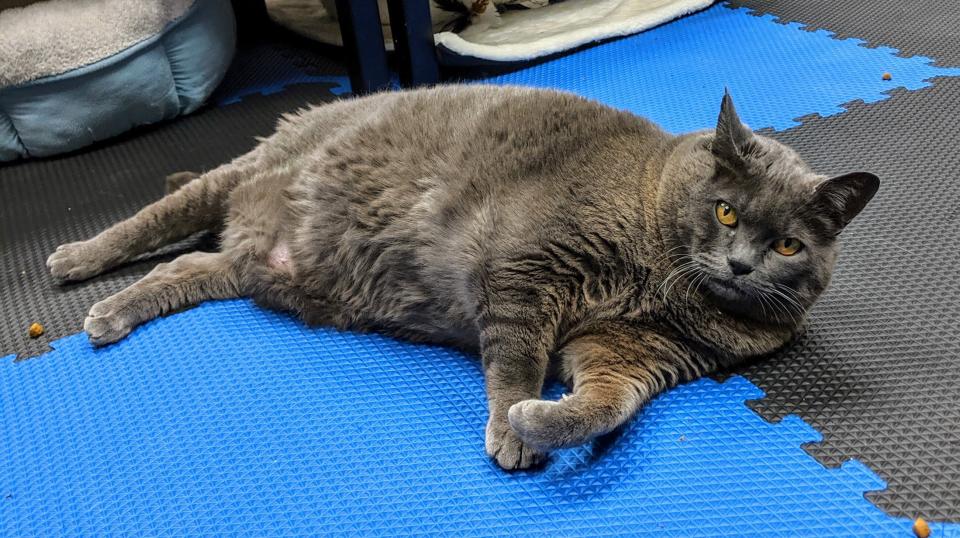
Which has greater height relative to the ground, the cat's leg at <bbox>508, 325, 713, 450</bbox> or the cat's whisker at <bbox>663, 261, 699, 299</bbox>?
the cat's whisker at <bbox>663, 261, 699, 299</bbox>

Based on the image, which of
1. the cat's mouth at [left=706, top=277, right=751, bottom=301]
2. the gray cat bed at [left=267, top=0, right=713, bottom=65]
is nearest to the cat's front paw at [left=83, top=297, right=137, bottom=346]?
the cat's mouth at [left=706, top=277, right=751, bottom=301]

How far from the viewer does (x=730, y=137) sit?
133 centimetres

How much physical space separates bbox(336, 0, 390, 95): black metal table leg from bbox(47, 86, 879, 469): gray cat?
93 cm

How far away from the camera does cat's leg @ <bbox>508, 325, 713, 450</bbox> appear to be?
1.20 meters

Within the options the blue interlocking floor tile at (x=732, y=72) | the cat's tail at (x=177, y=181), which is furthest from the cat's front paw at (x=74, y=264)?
the blue interlocking floor tile at (x=732, y=72)

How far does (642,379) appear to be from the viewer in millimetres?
1350

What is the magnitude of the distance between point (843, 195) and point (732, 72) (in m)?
1.72

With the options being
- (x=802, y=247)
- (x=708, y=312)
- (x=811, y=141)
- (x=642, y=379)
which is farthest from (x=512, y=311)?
(x=811, y=141)

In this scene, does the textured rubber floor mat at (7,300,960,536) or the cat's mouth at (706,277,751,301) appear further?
the cat's mouth at (706,277,751,301)

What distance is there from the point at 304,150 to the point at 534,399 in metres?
0.96

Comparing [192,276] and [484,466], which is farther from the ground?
[192,276]

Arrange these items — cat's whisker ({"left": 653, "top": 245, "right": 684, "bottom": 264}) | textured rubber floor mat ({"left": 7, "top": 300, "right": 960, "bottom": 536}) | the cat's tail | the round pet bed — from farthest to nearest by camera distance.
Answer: the round pet bed < the cat's tail < cat's whisker ({"left": 653, "top": 245, "right": 684, "bottom": 264}) < textured rubber floor mat ({"left": 7, "top": 300, "right": 960, "bottom": 536})

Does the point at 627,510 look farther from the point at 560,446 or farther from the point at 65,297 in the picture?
the point at 65,297

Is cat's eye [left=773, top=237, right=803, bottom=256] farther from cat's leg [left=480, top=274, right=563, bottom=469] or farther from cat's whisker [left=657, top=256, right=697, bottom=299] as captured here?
cat's leg [left=480, top=274, right=563, bottom=469]
